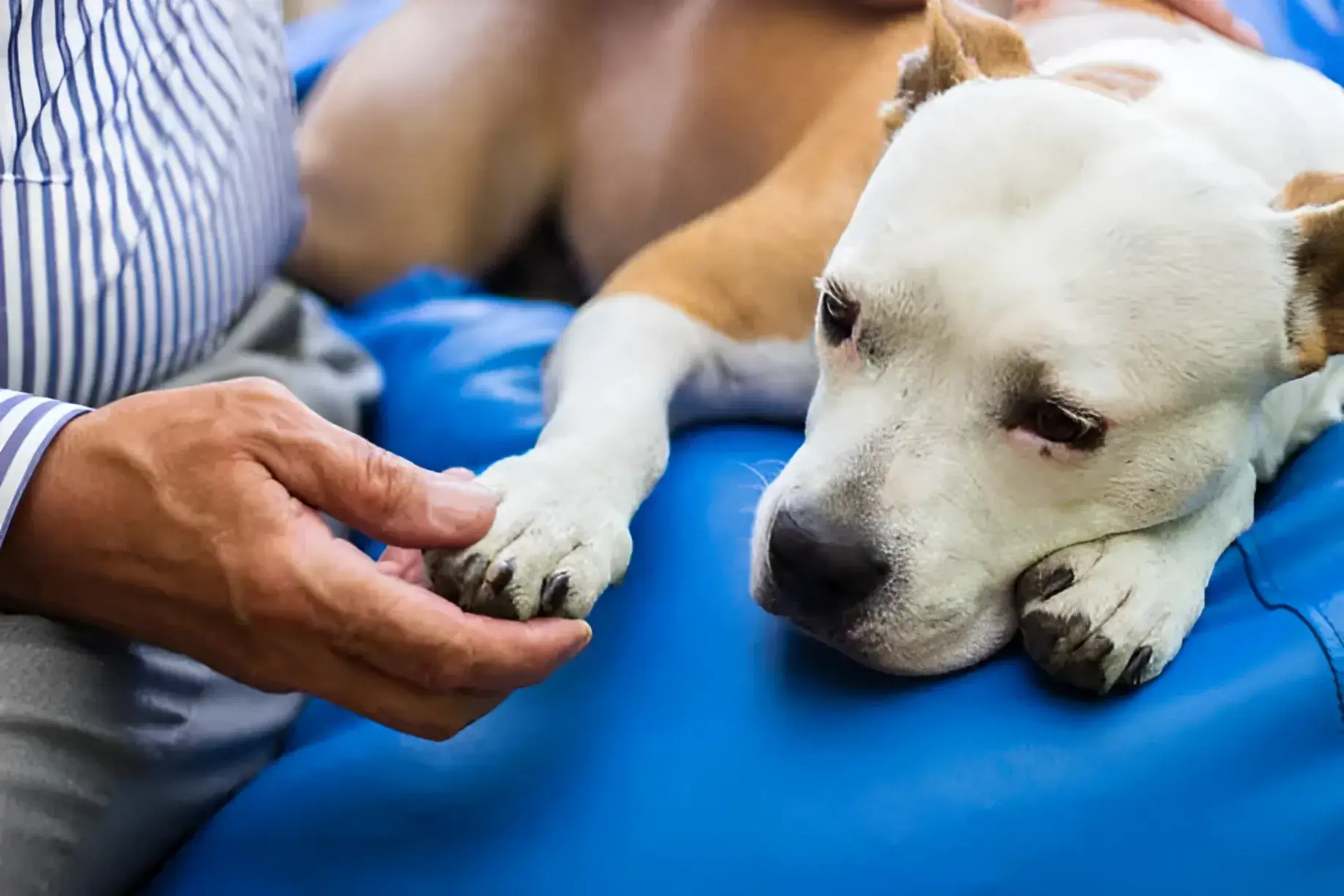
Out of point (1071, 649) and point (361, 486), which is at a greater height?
point (361, 486)

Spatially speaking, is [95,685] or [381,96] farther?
[381,96]

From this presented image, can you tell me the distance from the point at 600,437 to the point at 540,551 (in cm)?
16

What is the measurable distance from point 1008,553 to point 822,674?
146 mm

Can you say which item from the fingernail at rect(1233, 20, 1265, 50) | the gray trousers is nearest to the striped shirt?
the gray trousers

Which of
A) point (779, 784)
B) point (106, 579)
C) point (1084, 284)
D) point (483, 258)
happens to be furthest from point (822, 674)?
point (483, 258)

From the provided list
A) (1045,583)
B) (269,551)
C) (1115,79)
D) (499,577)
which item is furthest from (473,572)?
(1115,79)

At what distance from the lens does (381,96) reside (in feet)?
5.41

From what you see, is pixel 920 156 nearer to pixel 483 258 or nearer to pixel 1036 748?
pixel 1036 748

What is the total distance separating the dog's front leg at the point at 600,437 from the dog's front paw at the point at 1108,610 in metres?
0.28

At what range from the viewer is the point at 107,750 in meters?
0.83

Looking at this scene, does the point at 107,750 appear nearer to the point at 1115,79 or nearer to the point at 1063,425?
the point at 1063,425

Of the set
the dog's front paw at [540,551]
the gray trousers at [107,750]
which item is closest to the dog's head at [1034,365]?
the dog's front paw at [540,551]

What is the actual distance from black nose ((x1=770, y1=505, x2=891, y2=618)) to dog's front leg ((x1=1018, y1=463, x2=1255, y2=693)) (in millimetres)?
108

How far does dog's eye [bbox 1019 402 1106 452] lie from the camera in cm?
77
